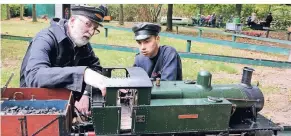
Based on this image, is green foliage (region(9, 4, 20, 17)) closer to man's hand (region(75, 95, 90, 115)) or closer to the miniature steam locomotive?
man's hand (region(75, 95, 90, 115))

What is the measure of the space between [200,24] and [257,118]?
2999 centimetres

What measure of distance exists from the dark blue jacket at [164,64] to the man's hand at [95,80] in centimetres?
116

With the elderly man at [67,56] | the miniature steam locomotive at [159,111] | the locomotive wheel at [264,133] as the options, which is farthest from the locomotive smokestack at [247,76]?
the elderly man at [67,56]

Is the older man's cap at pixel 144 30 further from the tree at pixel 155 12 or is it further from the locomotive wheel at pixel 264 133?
the tree at pixel 155 12

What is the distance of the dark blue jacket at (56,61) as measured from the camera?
10.6ft

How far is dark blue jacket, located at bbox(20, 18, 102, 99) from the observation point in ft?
10.6

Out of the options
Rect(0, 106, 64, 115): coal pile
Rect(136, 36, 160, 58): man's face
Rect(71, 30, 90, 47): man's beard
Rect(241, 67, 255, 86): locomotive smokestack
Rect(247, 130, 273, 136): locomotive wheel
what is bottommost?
Rect(247, 130, 273, 136): locomotive wheel

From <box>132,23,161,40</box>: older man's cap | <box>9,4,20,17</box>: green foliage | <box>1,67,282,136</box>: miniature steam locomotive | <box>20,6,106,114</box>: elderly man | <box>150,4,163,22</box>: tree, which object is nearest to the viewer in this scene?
<box>1,67,282,136</box>: miniature steam locomotive

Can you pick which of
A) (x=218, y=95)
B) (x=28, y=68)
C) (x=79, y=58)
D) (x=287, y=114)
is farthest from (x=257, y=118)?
(x=287, y=114)

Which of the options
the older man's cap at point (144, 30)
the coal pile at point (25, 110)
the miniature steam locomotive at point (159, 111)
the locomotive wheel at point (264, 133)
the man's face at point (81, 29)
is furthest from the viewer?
the older man's cap at point (144, 30)

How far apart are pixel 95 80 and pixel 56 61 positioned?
0.88m

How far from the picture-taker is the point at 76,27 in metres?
3.75

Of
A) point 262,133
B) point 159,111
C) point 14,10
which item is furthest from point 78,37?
point 14,10

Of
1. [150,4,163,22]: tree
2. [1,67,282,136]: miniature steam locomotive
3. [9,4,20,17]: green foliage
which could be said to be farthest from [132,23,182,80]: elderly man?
[9,4,20,17]: green foliage
